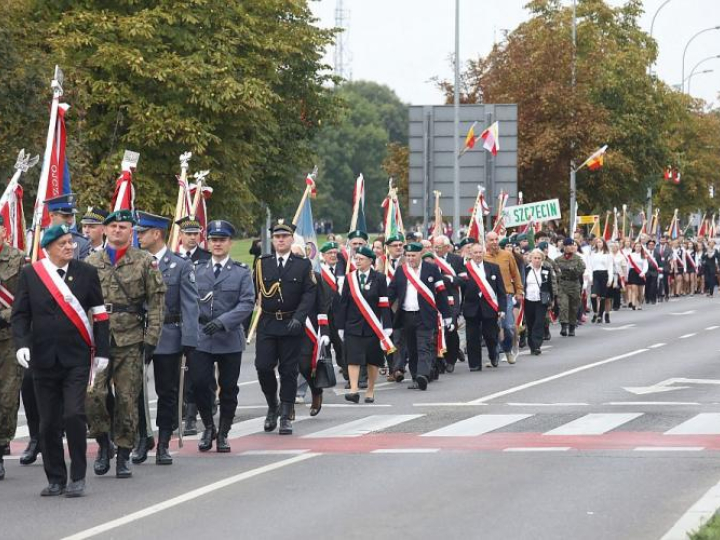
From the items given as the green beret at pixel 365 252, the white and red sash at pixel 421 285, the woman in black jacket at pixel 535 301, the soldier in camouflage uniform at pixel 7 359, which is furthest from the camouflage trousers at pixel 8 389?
the woman in black jacket at pixel 535 301

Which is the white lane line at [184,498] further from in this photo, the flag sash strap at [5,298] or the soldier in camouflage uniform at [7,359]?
the flag sash strap at [5,298]

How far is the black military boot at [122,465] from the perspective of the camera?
461 inches

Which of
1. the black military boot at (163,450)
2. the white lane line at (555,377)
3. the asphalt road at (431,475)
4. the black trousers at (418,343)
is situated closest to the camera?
the asphalt road at (431,475)

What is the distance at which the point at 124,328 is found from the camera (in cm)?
1176

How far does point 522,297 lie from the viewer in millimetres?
24688

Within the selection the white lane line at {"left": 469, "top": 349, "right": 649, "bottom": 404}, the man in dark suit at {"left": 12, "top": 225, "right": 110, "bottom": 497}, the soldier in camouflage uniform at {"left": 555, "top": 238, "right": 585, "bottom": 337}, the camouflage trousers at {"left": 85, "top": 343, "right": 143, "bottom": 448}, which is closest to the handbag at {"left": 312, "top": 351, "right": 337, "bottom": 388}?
the white lane line at {"left": 469, "top": 349, "right": 649, "bottom": 404}

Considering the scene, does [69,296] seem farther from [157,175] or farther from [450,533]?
[157,175]

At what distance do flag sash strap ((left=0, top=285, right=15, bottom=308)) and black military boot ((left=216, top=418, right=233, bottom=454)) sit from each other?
2047 mm

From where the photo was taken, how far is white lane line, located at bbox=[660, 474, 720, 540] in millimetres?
8977

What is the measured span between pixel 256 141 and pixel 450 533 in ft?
125

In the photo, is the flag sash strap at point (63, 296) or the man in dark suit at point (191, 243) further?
the man in dark suit at point (191, 243)

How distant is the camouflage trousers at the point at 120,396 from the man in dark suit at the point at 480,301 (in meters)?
11.5

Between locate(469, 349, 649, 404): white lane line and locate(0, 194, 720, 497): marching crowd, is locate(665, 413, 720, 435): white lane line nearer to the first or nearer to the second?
locate(469, 349, 649, 404): white lane line

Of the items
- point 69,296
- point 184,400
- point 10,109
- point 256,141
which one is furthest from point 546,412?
point 256,141
